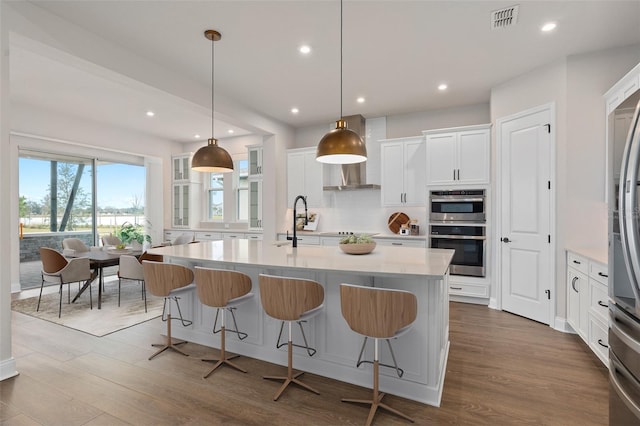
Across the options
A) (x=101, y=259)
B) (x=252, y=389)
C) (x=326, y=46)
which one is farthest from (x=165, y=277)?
(x=326, y=46)

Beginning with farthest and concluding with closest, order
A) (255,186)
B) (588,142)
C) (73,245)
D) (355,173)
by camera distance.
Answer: (255,186), (355,173), (73,245), (588,142)

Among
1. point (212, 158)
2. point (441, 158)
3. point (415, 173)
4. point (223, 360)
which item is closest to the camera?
point (223, 360)

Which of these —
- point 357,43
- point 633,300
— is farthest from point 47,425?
point 357,43

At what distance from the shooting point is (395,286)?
7.60 feet

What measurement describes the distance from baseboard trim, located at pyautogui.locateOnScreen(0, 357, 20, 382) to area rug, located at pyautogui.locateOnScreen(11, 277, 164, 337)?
0.84m

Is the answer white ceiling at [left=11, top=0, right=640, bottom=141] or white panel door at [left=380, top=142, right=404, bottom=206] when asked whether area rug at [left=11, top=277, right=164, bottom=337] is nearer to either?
white ceiling at [left=11, top=0, right=640, bottom=141]

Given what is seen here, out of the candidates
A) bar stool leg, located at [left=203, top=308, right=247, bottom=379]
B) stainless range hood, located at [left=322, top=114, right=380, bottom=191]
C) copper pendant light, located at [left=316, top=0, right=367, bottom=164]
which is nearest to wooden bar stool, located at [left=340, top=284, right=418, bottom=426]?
copper pendant light, located at [left=316, top=0, right=367, bottom=164]

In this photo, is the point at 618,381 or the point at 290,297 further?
the point at 290,297

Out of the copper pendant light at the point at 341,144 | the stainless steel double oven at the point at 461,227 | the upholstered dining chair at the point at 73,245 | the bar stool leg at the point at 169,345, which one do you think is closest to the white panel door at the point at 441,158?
the stainless steel double oven at the point at 461,227

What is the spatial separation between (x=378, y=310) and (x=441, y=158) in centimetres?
Answer: 342

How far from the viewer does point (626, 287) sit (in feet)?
4.67

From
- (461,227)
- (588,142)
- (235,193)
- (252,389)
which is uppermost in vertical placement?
(588,142)

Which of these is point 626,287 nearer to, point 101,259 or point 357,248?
point 357,248

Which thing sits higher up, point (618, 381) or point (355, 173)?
point (355, 173)
